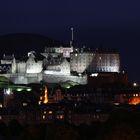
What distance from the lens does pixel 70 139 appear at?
56125 millimetres

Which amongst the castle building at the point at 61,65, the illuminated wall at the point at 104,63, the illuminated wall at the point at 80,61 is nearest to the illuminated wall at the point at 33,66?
the castle building at the point at 61,65

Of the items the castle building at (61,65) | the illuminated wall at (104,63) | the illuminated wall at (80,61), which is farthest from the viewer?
the illuminated wall at (104,63)

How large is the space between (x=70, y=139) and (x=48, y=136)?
2406 millimetres

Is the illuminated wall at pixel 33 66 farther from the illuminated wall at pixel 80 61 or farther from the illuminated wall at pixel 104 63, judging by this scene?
the illuminated wall at pixel 104 63

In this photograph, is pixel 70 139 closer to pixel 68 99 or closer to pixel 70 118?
pixel 70 118

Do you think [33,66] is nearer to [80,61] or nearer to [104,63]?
[80,61]

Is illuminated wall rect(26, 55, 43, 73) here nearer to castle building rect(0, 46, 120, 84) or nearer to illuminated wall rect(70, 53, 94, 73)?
castle building rect(0, 46, 120, 84)

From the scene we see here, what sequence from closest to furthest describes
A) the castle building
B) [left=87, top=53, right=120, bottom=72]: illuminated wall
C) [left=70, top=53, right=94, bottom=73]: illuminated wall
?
the castle building
[left=70, top=53, right=94, bottom=73]: illuminated wall
[left=87, top=53, right=120, bottom=72]: illuminated wall

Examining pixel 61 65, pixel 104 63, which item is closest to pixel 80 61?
pixel 104 63

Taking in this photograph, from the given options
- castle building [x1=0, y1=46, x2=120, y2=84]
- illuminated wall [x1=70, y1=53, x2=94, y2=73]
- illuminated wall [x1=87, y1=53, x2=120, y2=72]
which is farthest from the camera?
illuminated wall [x1=87, y1=53, x2=120, y2=72]

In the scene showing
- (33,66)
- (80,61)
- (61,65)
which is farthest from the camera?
(80,61)

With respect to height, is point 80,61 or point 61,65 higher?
point 80,61

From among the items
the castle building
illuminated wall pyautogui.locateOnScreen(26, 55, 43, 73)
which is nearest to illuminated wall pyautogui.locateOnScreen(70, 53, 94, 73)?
the castle building

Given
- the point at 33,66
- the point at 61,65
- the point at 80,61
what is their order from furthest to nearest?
the point at 80,61
the point at 61,65
the point at 33,66
